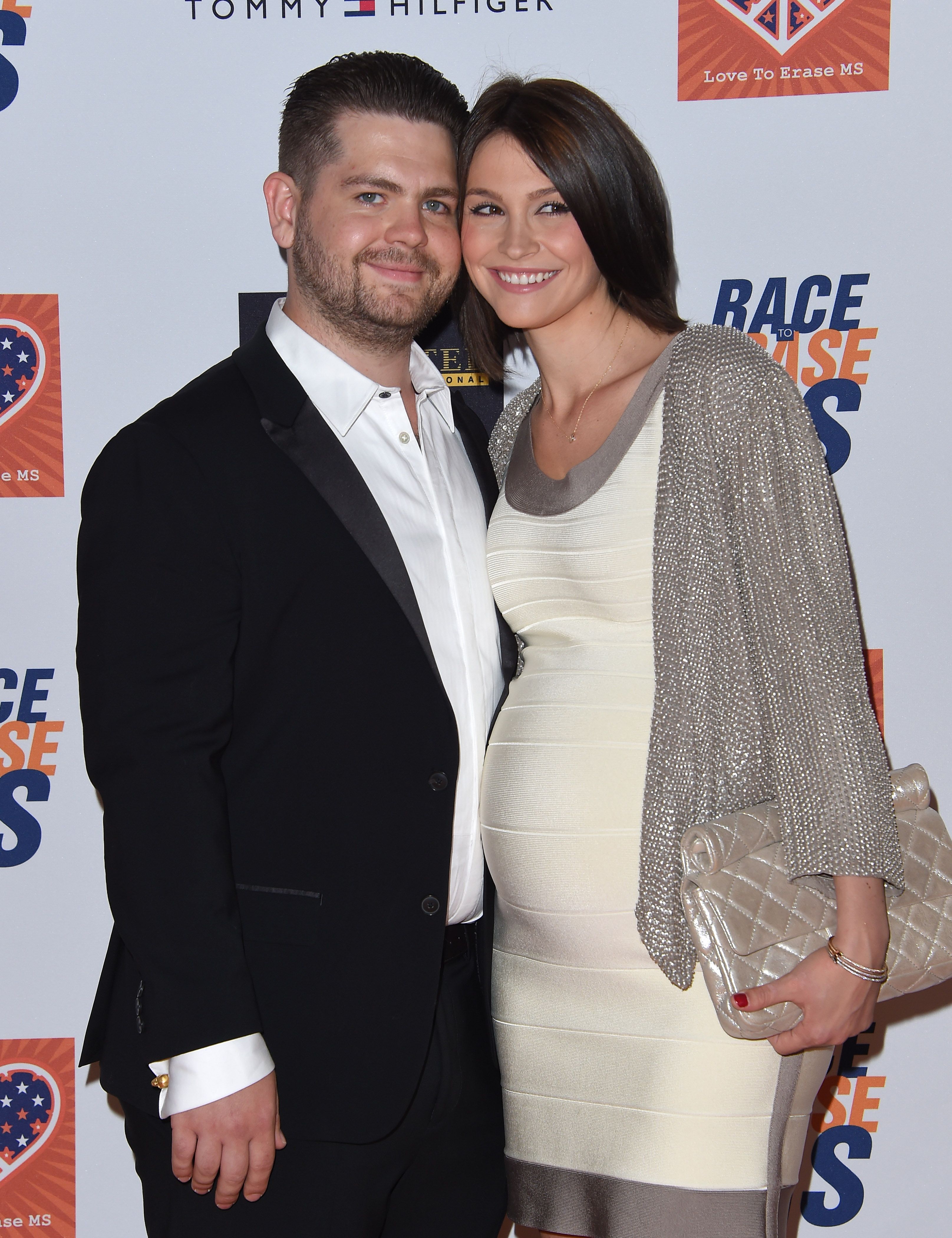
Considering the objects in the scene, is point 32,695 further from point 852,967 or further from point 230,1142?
point 852,967

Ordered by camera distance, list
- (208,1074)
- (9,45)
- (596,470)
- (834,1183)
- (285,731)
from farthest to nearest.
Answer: (834,1183)
(9,45)
(596,470)
(285,731)
(208,1074)

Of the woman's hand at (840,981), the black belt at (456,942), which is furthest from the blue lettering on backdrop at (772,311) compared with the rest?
the black belt at (456,942)

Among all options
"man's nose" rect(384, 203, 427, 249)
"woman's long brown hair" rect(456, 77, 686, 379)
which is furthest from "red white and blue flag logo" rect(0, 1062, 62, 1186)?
"woman's long brown hair" rect(456, 77, 686, 379)

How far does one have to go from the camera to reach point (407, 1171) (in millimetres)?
1812

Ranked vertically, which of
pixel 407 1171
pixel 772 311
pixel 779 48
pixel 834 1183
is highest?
pixel 779 48

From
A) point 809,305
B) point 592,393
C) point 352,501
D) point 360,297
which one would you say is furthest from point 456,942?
point 809,305

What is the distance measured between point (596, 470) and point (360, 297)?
51 centimetres

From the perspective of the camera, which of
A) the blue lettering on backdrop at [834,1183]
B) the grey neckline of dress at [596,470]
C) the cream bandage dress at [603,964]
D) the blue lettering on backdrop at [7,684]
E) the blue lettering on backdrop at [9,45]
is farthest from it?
the blue lettering on backdrop at [834,1183]

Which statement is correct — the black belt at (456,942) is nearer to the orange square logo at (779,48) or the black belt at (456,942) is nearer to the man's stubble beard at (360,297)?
the man's stubble beard at (360,297)

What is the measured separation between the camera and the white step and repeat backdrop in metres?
2.35

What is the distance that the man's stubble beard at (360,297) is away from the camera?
1.88m

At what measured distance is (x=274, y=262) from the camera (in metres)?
2.42

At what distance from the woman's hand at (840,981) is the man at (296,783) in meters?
0.52

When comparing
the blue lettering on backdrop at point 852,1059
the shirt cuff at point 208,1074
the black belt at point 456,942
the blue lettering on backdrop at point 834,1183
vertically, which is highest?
the black belt at point 456,942
